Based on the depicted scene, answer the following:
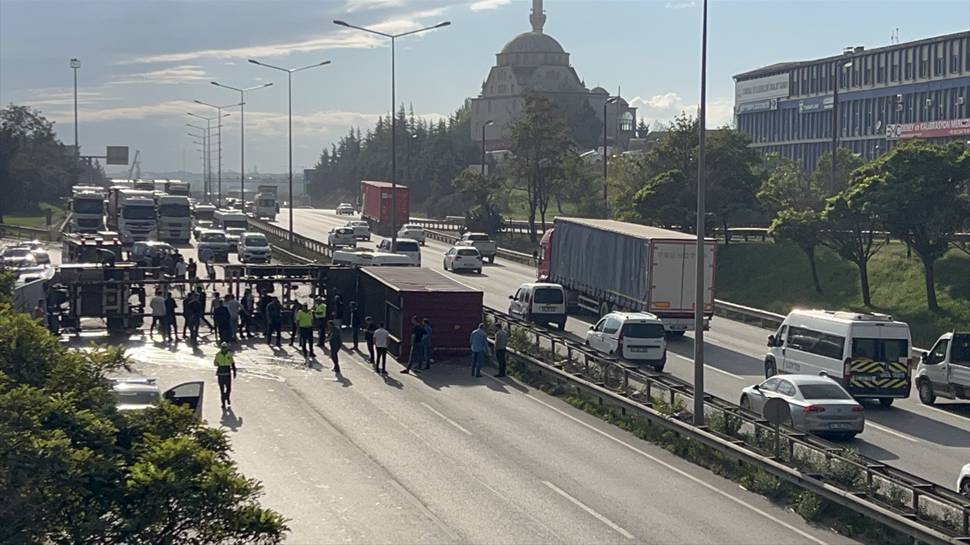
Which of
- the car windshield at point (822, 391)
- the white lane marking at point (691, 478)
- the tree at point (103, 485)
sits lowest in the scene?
the white lane marking at point (691, 478)

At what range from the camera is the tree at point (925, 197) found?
46.6 metres

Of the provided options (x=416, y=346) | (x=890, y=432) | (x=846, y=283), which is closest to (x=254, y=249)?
(x=846, y=283)

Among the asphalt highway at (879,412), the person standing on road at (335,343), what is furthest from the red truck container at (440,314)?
the asphalt highway at (879,412)

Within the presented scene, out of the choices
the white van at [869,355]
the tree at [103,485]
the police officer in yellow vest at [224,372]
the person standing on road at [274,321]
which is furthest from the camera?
the person standing on road at [274,321]

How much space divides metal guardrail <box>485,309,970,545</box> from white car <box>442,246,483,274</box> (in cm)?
3576

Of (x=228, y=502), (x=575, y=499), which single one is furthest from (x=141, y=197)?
(x=228, y=502)

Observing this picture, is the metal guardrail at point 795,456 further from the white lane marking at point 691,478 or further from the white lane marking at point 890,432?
the white lane marking at point 890,432

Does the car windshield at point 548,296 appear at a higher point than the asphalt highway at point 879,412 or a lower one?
higher

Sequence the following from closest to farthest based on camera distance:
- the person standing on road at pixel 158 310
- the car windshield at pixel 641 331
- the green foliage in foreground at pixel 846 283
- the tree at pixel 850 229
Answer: the car windshield at pixel 641 331 < the person standing on road at pixel 158 310 < the green foliage in foreground at pixel 846 283 < the tree at pixel 850 229

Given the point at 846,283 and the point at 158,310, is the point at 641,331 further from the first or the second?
the point at 846,283

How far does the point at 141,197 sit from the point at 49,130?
75890 millimetres

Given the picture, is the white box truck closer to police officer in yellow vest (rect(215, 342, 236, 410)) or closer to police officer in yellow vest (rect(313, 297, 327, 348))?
police officer in yellow vest (rect(313, 297, 327, 348))

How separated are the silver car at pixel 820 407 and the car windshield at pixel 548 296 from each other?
18.2 meters

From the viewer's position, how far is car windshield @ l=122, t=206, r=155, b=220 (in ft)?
255
